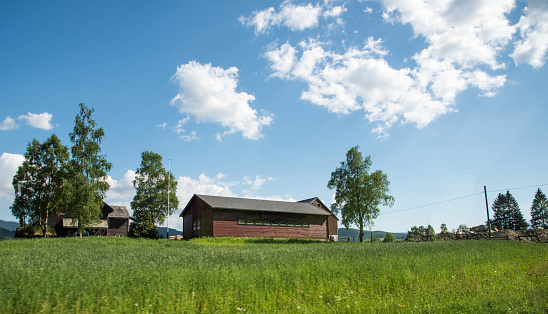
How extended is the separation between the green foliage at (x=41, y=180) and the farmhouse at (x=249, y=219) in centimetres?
1687

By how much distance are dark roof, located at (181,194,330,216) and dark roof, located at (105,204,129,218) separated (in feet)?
95.9

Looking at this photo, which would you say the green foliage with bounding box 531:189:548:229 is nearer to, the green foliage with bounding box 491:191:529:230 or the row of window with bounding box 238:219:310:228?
the green foliage with bounding box 491:191:529:230

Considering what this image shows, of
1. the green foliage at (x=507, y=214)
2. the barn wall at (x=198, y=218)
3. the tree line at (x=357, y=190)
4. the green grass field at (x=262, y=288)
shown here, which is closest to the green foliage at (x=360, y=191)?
the tree line at (x=357, y=190)

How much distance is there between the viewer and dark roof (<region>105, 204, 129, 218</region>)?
210ft

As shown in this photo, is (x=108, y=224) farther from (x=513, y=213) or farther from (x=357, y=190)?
(x=513, y=213)

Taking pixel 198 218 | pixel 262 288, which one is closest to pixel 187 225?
pixel 198 218

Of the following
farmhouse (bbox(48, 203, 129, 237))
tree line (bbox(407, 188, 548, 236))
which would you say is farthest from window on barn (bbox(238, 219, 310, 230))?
tree line (bbox(407, 188, 548, 236))

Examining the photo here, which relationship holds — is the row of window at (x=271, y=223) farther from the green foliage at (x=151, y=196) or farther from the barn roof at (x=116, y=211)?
the barn roof at (x=116, y=211)

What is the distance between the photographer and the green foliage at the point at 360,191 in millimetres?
50062

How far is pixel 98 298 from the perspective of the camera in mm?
7191

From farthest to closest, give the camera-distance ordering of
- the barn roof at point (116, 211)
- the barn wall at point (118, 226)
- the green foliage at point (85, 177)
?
the barn roof at point (116, 211) → the barn wall at point (118, 226) → the green foliage at point (85, 177)

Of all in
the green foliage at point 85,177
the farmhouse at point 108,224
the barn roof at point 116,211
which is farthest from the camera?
the barn roof at point 116,211

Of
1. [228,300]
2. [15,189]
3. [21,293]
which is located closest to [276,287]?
[228,300]

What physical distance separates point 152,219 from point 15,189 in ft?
59.3
